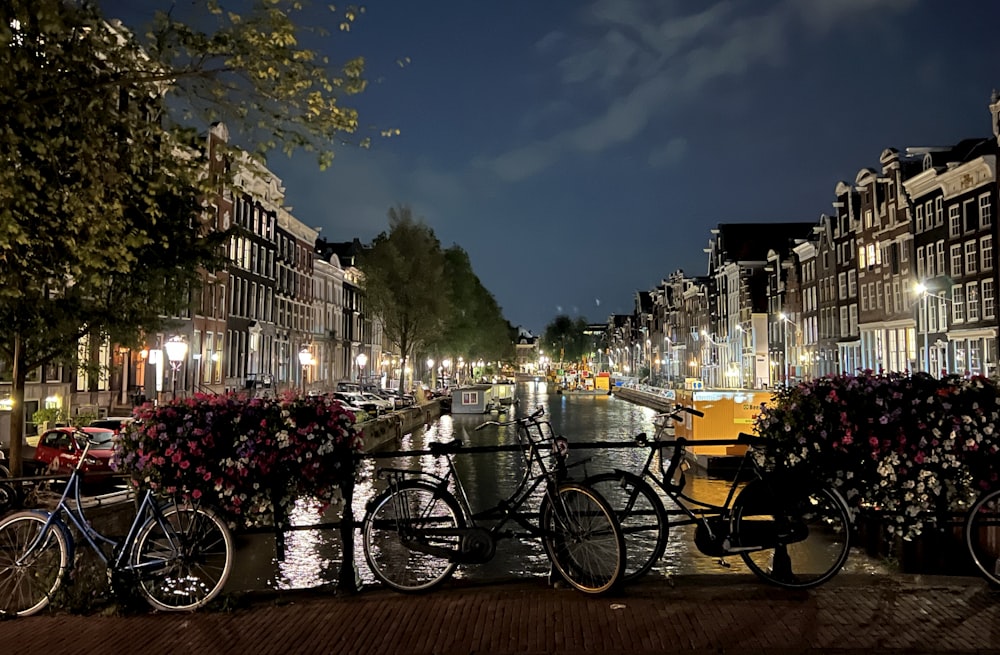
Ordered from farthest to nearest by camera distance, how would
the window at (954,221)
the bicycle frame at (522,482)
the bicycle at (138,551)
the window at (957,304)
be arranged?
the window at (954,221)
the window at (957,304)
the bicycle frame at (522,482)
the bicycle at (138,551)

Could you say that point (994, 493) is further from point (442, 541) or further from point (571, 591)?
point (442, 541)

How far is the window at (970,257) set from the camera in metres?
48.0

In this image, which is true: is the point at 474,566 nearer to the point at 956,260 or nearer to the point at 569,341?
the point at 956,260

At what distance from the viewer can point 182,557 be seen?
690 cm

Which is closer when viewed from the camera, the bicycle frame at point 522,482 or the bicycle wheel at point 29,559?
the bicycle wheel at point 29,559

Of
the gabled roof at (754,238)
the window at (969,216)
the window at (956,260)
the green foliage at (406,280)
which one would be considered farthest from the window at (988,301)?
the gabled roof at (754,238)

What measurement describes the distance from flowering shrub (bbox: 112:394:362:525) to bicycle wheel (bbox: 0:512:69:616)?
764mm

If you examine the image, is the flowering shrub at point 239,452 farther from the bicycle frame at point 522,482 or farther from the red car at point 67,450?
the red car at point 67,450

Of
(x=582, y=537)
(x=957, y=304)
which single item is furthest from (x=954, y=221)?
(x=582, y=537)

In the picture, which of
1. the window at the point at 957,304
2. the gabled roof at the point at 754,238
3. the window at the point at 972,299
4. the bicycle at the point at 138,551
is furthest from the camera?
the gabled roof at the point at 754,238

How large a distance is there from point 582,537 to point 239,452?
2.91 metres

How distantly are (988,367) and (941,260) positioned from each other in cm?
890

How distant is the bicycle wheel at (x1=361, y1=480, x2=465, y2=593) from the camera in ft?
23.3

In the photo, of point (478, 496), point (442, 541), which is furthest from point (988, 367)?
point (442, 541)
